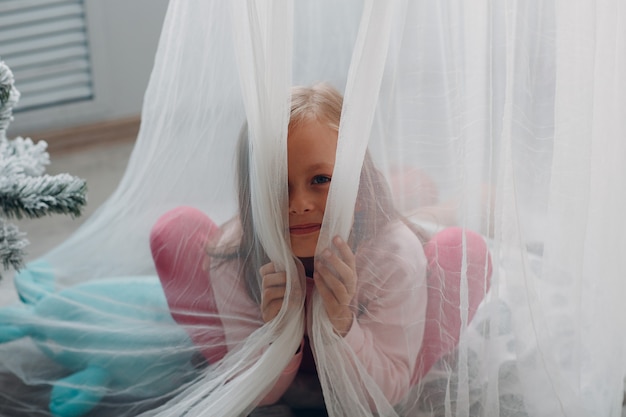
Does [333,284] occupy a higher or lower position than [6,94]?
lower

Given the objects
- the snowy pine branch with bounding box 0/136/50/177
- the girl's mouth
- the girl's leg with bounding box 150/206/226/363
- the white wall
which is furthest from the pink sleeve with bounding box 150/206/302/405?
the white wall

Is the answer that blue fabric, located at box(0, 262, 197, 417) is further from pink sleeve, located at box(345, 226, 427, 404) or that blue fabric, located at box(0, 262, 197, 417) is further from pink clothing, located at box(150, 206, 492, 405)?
pink sleeve, located at box(345, 226, 427, 404)

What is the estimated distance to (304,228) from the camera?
3.94 feet

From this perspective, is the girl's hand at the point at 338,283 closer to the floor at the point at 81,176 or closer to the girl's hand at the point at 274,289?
the girl's hand at the point at 274,289

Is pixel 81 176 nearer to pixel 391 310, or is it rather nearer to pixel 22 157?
pixel 22 157

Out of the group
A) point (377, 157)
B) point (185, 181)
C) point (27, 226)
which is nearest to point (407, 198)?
point (377, 157)

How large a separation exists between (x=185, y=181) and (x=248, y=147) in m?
0.18

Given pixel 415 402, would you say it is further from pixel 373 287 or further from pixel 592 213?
pixel 592 213

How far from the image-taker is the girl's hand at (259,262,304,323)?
47.0 inches

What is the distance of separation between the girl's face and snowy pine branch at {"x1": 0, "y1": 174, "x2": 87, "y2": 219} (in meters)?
0.40

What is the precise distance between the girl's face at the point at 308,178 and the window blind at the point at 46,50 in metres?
1.38

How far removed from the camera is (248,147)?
121 cm

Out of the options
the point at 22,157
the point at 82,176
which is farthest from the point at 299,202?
the point at 82,176

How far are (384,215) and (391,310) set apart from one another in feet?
0.39
